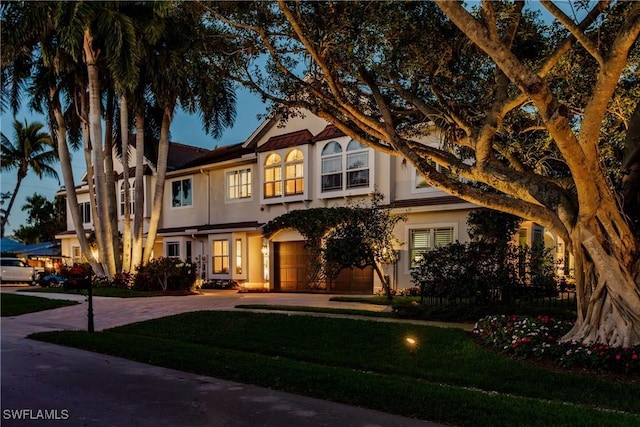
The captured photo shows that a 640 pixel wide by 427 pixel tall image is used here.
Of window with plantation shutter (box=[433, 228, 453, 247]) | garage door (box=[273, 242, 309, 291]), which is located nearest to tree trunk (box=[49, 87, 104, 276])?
garage door (box=[273, 242, 309, 291])

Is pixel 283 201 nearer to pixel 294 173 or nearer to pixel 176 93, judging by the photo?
pixel 294 173

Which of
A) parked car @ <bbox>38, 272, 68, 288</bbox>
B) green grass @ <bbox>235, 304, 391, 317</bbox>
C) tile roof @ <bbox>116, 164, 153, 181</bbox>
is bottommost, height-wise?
parked car @ <bbox>38, 272, 68, 288</bbox>

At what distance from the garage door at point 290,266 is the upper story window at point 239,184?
3.14 meters

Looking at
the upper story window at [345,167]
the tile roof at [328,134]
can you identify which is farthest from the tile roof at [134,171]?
the upper story window at [345,167]

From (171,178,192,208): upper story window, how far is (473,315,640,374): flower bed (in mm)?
20820

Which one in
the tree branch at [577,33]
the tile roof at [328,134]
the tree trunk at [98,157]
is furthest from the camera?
the tree trunk at [98,157]

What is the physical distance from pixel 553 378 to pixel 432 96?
7.43 m

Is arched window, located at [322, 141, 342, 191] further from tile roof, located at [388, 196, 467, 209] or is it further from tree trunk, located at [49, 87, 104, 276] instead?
tree trunk, located at [49, 87, 104, 276]

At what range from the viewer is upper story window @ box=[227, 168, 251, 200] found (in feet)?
83.5

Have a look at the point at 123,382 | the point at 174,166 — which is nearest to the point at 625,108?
the point at 123,382

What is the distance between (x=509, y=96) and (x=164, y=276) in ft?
53.5

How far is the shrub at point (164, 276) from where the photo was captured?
2214 centimetres

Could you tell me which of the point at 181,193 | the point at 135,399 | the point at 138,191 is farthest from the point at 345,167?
the point at 135,399

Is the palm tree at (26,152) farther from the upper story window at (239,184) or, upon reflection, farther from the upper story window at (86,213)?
the upper story window at (239,184)
